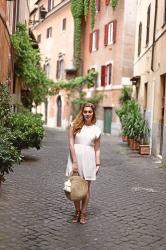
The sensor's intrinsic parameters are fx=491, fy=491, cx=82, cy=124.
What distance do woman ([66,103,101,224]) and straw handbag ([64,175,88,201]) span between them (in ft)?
0.47

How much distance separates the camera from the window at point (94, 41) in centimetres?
3541

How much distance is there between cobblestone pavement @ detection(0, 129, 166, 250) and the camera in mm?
5773

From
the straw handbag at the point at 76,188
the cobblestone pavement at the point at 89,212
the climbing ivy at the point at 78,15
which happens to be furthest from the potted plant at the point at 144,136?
the climbing ivy at the point at 78,15

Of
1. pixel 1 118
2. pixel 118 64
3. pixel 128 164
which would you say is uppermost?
pixel 118 64

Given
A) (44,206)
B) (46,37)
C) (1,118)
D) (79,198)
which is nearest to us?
(79,198)

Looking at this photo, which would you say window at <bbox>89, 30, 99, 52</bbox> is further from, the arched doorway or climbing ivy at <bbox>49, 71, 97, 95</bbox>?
the arched doorway

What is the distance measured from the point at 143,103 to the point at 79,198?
1545 cm

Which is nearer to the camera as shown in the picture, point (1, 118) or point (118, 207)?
point (118, 207)

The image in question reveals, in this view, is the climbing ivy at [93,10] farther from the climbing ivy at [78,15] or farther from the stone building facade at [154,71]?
the stone building facade at [154,71]

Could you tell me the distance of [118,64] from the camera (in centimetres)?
3147

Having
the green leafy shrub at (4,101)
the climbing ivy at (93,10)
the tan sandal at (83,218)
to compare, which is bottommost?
the tan sandal at (83,218)

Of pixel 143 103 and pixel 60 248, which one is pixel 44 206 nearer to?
pixel 60 248

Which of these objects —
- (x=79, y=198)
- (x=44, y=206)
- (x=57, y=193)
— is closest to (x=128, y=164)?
(x=57, y=193)

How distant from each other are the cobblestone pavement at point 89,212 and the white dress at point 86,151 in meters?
0.70
